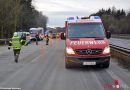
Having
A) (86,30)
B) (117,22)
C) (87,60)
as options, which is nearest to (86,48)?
(87,60)

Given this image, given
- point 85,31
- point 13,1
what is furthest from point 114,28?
point 85,31

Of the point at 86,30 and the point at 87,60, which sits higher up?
the point at 86,30

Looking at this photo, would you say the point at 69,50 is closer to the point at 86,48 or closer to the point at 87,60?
the point at 86,48

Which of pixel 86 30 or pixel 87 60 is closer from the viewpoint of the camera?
pixel 87 60

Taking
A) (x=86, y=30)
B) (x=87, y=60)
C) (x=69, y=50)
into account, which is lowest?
(x=87, y=60)

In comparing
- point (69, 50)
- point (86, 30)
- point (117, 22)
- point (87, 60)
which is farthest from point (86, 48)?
point (117, 22)

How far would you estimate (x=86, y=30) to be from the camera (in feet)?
59.7

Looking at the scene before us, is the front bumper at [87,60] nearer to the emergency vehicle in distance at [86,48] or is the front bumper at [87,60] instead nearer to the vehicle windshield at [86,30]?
the emergency vehicle in distance at [86,48]

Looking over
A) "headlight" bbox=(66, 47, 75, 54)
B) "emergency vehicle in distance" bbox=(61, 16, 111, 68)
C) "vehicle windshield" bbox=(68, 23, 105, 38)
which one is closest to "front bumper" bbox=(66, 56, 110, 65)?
"emergency vehicle in distance" bbox=(61, 16, 111, 68)

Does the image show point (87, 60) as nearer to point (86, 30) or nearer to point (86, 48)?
point (86, 48)

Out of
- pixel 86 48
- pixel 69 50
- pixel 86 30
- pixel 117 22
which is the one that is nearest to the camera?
pixel 86 48

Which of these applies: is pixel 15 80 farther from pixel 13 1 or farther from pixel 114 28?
pixel 114 28

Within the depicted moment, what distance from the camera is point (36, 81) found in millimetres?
13070

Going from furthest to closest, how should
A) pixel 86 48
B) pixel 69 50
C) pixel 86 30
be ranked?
pixel 86 30 < pixel 69 50 < pixel 86 48
